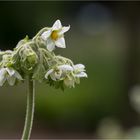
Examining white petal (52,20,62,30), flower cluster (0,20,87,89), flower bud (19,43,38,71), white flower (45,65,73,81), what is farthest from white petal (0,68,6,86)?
white petal (52,20,62,30)

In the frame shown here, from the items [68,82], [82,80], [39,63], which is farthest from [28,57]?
[82,80]

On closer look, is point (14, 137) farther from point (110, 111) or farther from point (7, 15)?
point (7, 15)

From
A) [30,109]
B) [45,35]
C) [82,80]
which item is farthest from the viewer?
[82,80]

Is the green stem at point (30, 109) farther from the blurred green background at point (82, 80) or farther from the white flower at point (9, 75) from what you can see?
the blurred green background at point (82, 80)

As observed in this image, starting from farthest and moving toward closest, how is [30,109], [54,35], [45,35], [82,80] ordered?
[82,80]
[54,35]
[45,35]
[30,109]

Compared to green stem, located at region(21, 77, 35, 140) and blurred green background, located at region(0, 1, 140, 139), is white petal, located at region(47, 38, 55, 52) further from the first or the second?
blurred green background, located at region(0, 1, 140, 139)

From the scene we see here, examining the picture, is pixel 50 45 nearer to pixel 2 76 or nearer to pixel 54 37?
pixel 54 37

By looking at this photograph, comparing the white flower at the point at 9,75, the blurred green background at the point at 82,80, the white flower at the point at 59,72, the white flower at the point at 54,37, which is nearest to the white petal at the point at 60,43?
the white flower at the point at 54,37
